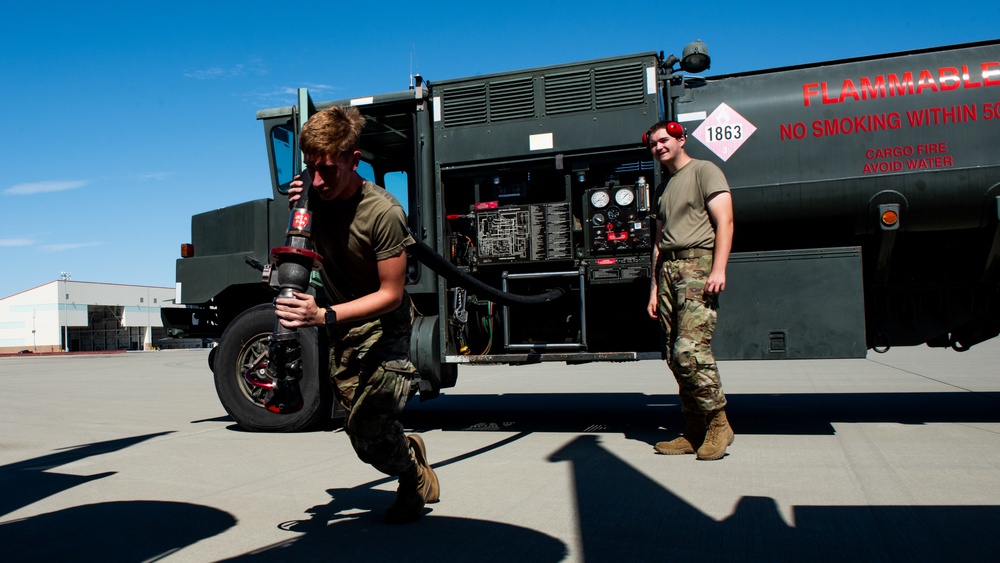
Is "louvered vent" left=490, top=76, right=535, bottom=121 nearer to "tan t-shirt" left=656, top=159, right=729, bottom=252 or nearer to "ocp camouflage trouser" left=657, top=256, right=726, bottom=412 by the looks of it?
"tan t-shirt" left=656, top=159, right=729, bottom=252

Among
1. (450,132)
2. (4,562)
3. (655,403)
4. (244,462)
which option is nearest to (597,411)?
(655,403)

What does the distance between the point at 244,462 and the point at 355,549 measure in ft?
7.43

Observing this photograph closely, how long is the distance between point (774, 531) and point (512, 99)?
401 cm

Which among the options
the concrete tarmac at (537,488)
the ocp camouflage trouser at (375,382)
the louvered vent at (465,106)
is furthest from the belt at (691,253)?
the ocp camouflage trouser at (375,382)

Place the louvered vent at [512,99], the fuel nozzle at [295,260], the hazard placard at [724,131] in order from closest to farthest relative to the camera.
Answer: the fuel nozzle at [295,260], the hazard placard at [724,131], the louvered vent at [512,99]

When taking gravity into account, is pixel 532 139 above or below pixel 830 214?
above

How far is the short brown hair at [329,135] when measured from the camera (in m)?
2.77

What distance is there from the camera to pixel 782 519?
3.24m

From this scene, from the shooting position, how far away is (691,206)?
4.84 meters

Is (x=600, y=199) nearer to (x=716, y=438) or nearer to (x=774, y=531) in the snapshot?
(x=716, y=438)

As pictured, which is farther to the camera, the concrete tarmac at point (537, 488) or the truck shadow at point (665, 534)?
the concrete tarmac at point (537, 488)

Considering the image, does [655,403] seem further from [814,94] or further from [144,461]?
[144,461]

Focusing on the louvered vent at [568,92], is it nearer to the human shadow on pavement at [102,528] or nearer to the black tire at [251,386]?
the black tire at [251,386]

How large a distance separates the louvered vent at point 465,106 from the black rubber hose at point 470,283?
1.43m
